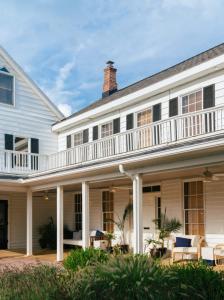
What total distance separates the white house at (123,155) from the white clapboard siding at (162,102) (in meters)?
0.03

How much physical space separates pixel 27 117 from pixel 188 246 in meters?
10.3

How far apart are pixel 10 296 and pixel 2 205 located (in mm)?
16021

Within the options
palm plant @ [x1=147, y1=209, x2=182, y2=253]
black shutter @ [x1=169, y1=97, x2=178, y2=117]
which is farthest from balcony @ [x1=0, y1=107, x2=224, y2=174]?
palm plant @ [x1=147, y1=209, x2=182, y2=253]

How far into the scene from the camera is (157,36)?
12266mm

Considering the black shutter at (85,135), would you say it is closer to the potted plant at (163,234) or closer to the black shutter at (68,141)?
the black shutter at (68,141)

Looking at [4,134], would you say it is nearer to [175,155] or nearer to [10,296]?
[175,155]

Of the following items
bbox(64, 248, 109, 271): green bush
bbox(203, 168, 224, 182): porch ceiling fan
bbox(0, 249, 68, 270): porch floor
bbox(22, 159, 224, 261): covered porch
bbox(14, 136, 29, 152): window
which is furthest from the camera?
bbox(14, 136, 29, 152): window

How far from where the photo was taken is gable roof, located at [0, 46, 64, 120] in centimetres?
1992

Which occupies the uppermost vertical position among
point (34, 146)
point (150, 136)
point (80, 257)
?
point (34, 146)

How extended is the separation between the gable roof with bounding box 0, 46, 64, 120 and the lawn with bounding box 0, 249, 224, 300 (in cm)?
1471

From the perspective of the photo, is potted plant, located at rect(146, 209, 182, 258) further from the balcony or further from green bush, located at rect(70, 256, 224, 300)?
green bush, located at rect(70, 256, 224, 300)

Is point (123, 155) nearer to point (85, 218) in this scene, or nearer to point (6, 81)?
point (85, 218)

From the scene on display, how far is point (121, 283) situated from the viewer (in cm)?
595

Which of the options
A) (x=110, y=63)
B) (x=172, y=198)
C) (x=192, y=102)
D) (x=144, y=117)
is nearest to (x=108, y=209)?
(x=172, y=198)
